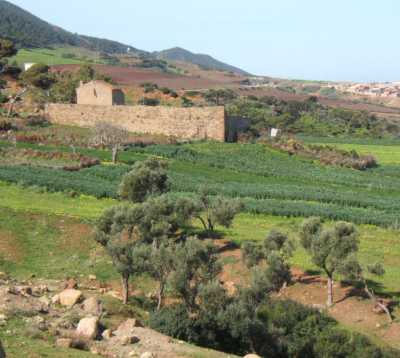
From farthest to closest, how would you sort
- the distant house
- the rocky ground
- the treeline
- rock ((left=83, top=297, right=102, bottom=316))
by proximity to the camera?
the treeline
the distant house
rock ((left=83, top=297, right=102, bottom=316))
the rocky ground

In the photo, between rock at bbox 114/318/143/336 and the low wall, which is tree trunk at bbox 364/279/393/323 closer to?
rock at bbox 114/318/143/336

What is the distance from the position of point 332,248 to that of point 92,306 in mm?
8337

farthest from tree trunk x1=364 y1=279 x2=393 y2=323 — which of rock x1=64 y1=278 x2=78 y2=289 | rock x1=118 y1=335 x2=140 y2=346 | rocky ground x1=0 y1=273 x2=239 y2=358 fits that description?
rock x1=64 y1=278 x2=78 y2=289

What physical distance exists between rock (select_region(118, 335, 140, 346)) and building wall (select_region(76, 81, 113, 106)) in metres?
49.5

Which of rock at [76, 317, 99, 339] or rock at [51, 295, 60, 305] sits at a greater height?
rock at [76, 317, 99, 339]

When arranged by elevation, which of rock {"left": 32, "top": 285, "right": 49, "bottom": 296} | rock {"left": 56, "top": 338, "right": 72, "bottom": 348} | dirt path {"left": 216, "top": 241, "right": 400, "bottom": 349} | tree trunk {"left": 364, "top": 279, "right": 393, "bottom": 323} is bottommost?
dirt path {"left": 216, "top": 241, "right": 400, "bottom": 349}

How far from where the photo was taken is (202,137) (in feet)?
200

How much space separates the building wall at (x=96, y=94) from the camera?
65.8 meters

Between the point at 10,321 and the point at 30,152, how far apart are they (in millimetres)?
31725

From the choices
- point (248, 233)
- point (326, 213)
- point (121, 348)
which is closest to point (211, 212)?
point (248, 233)

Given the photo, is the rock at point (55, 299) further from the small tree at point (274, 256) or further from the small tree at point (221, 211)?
the small tree at point (221, 211)

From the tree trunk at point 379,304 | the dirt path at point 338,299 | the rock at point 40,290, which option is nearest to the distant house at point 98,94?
the dirt path at point 338,299

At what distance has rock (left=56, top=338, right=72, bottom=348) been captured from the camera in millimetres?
16094

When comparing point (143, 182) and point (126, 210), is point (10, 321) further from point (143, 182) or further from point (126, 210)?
point (143, 182)
